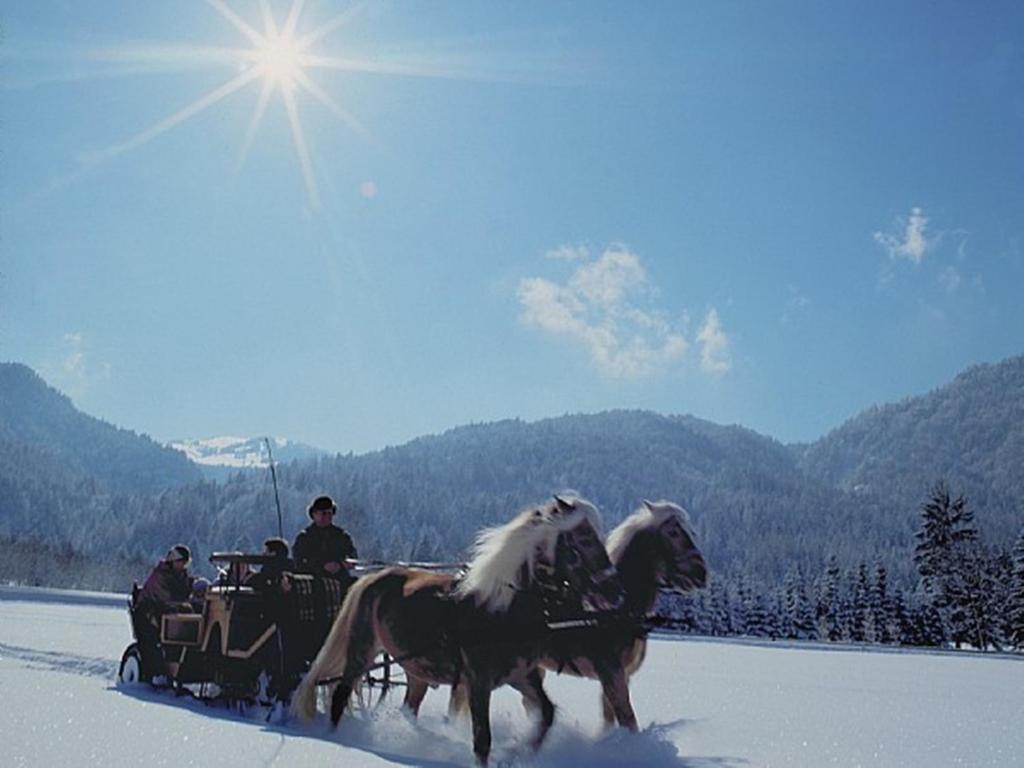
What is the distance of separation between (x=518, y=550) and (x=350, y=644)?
2188 millimetres

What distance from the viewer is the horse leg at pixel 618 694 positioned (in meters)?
6.95

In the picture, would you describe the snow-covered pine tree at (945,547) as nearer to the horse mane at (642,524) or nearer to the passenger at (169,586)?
the horse mane at (642,524)

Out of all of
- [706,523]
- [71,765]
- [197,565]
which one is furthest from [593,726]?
[706,523]

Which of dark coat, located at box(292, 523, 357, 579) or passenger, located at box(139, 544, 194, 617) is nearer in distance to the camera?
dark coat, located at box(292, 523, 357, 579)

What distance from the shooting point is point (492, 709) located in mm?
9531

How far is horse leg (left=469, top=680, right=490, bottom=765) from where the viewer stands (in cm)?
629

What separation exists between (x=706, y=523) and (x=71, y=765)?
160 m

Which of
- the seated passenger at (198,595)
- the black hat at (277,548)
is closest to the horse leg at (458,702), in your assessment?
the black hat at (277,548)

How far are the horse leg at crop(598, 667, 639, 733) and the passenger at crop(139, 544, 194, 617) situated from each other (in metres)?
5.90

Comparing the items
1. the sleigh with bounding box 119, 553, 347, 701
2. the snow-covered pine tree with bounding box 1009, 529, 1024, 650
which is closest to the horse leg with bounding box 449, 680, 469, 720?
the sleigh with bounding box 119, 553, 347, 701

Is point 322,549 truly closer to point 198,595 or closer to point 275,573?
point 275,573

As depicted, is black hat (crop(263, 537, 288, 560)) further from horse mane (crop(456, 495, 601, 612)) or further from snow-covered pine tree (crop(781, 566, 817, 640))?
snow-covered pine tree (crop(781, 566, 817, 640))

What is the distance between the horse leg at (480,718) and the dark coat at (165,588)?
5.75m

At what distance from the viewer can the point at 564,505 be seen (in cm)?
671
